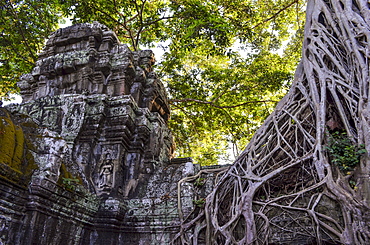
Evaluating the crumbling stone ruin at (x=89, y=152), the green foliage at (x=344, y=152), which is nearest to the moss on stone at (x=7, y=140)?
the crumbling stone ruin at (x=89, y=152)

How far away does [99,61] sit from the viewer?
5.47 m

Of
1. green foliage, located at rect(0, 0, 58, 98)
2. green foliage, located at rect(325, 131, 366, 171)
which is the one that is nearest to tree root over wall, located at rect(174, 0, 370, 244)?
green foliage, located at rect(325, 131, 366, 171)

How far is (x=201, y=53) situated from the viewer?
9.18 m

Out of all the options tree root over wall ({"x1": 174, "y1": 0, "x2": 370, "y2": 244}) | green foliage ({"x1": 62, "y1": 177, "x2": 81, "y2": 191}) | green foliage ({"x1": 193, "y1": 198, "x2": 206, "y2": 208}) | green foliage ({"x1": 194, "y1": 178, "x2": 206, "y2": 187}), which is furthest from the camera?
green foliage ({"x1": 194, "y1": 178, "x2": 206, "y2": 187})

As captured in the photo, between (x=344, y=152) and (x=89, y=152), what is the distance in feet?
10.5

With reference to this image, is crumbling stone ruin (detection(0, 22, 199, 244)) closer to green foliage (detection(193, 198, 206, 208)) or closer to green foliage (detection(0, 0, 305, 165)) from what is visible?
green foliage (detection(193, 198, 206, 208))

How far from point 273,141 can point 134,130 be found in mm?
2062

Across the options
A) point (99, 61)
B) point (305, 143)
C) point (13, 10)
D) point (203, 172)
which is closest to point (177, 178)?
point (203, 172)

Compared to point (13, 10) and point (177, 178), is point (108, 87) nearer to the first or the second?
point (177, 178)

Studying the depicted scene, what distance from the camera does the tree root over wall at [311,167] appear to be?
3.24 meters

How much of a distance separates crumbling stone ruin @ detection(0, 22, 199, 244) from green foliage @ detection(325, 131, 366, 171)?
173 centimetres

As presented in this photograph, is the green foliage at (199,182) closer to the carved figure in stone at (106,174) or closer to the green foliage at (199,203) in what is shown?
the green foliage at (199,203)

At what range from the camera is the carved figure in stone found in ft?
14.7

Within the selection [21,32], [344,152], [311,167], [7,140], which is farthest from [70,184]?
[21,32]
